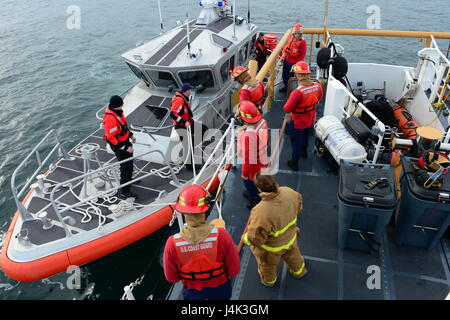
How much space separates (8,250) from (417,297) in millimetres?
5736

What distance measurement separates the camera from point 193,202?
2379 millimetres

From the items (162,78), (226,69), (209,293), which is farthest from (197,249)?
(226,69)

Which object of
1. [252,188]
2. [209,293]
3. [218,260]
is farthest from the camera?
[252,188]

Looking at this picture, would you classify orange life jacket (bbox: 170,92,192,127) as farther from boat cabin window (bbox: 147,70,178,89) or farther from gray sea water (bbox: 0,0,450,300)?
boat cabin window (bbox: 147,70,178,89)

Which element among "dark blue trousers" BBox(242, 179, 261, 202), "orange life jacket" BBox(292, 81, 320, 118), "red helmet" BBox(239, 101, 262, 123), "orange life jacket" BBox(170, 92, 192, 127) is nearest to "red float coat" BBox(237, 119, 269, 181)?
"red helmet" BBox(239, 101, 262, 123)

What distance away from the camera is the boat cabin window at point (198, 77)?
7.75 meters

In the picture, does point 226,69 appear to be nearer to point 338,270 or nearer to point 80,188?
point 80,188

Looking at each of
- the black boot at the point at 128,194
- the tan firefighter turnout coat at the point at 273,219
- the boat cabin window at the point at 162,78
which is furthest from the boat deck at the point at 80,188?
the tan firefighter turnout coat at the point at 273,219

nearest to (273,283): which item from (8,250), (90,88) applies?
(8,250)

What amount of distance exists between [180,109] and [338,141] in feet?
8.76

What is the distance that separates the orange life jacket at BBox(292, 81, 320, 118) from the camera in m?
4.39

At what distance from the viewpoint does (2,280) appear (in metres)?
6.34

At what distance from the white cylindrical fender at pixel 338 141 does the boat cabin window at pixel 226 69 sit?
3.86 metres
